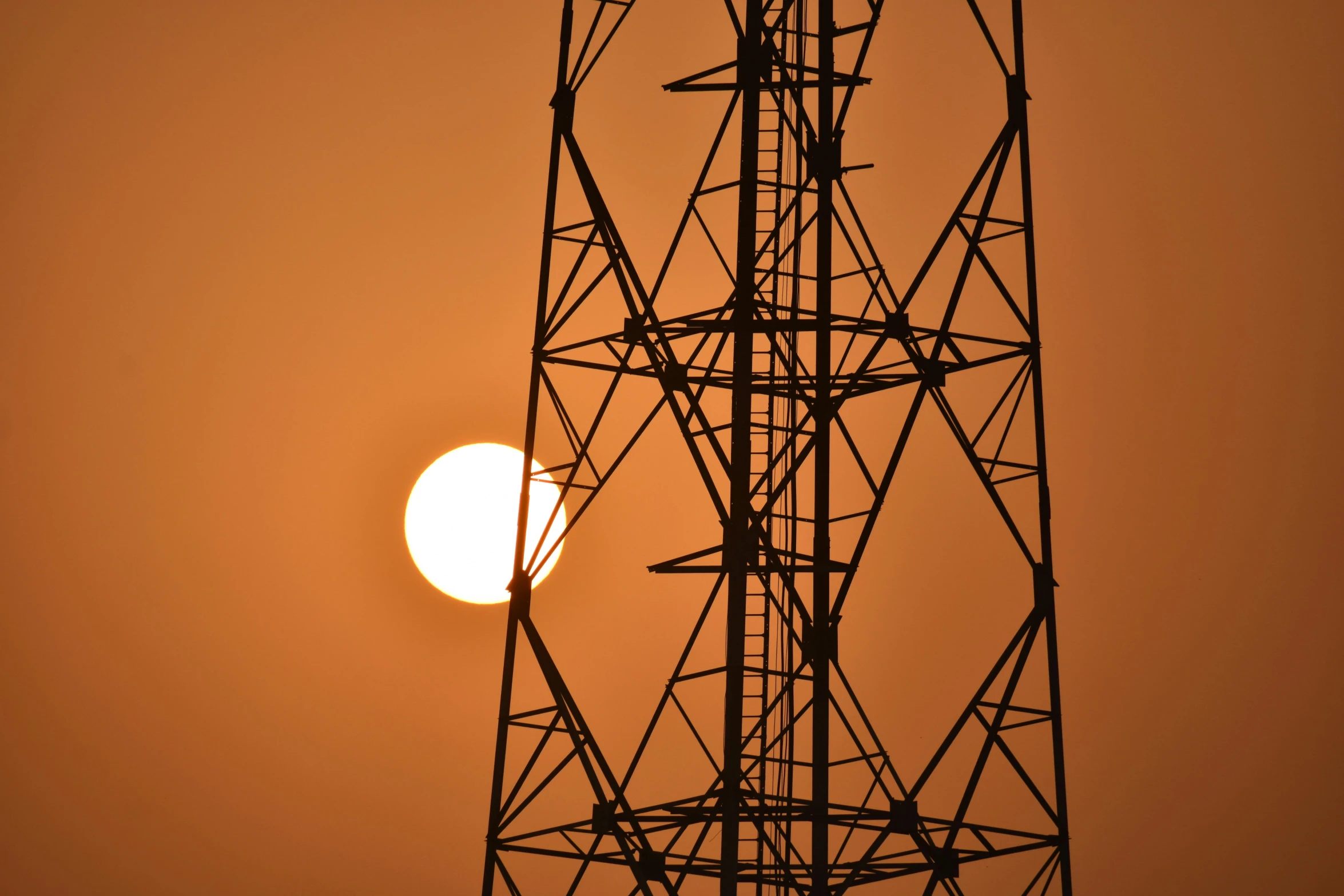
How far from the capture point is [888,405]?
2269cm

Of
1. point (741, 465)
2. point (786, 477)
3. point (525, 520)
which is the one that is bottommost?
point (741, 465)

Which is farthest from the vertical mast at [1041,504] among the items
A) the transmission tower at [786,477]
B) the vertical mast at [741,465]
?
the vertical mast at [741,465]

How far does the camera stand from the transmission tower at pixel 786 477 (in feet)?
40.5

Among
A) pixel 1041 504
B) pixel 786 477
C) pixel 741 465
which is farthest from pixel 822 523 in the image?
pixel 1041 504

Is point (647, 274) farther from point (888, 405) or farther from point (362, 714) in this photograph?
point (362, 714)

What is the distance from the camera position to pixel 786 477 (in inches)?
491

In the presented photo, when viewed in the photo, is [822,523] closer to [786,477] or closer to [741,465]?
[786,477]

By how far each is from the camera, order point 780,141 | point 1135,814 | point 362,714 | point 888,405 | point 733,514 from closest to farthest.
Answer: point 733,514
point 780,141
point 1135,814
point 362,714
point 888,405

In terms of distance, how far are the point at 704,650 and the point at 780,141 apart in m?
9.80

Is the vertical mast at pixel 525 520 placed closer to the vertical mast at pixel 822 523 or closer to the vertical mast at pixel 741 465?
the vertical mast at pixel 741 465

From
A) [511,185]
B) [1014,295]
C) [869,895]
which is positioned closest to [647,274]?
[511,185]

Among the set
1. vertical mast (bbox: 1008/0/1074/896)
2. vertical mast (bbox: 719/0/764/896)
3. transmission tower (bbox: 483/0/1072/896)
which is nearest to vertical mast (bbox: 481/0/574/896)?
transmission tower (bbox: 483/0/1072/896)

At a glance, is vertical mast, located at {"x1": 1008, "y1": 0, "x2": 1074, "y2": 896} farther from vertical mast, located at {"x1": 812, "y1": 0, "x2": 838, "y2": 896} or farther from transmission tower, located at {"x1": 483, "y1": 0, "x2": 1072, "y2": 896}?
vertical mast, located at {"x1": 812, "y1": 0, "x2": 838, "y2": 896}

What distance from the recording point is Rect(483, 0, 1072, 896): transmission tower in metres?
12.4
